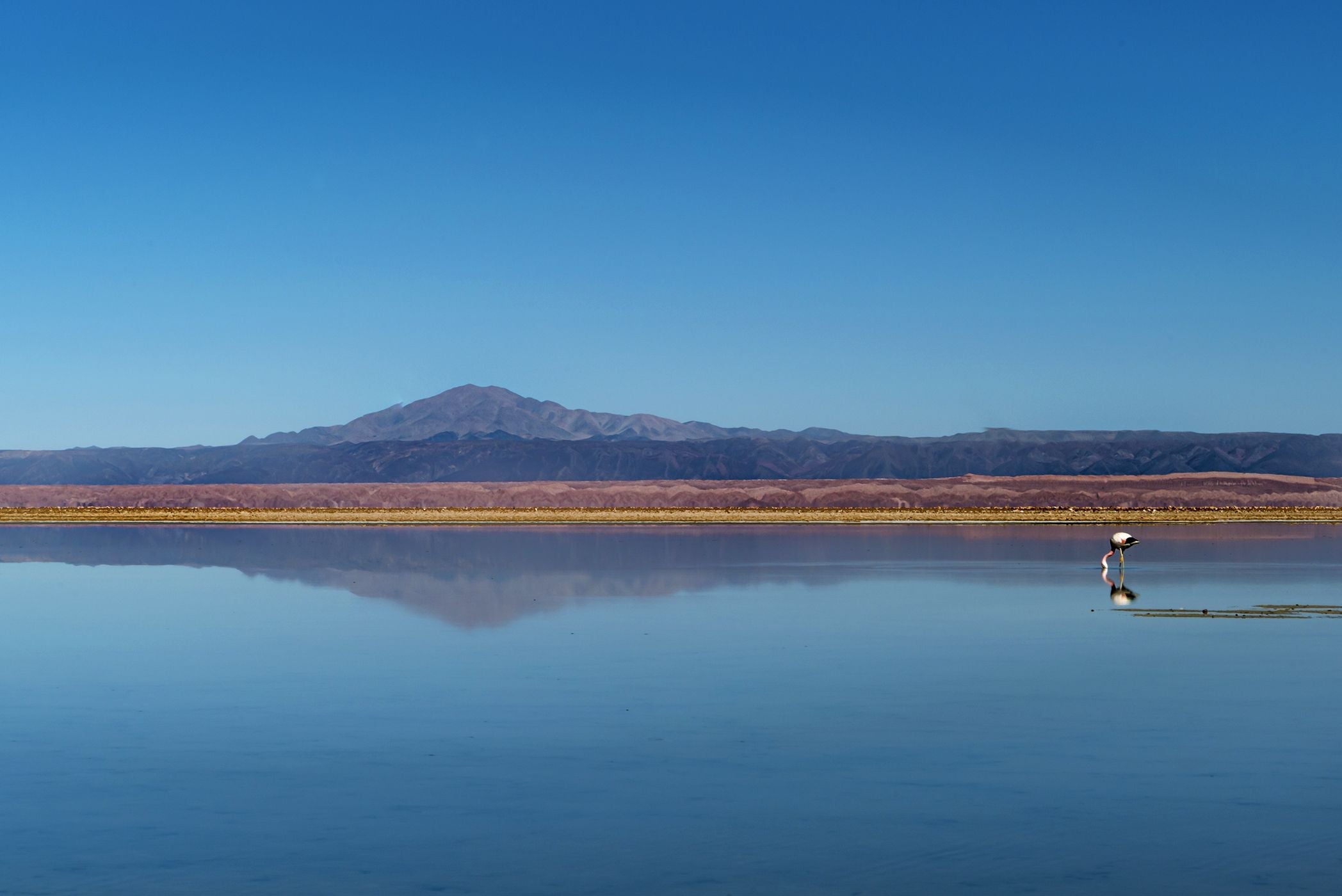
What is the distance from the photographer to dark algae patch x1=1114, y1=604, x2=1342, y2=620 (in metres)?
19.5

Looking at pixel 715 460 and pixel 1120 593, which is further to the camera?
pixel 715 460

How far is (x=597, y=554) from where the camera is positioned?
35281 mm

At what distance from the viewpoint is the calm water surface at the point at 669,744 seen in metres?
7.92

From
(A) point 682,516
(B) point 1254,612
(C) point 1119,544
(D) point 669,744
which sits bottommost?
(D) point 669,744

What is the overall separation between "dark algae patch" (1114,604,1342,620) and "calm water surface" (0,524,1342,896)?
16.3 inches

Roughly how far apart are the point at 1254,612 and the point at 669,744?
12016mm

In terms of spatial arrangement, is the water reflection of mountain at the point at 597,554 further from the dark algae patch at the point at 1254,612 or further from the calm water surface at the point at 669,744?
the dark algae patch at the point at 1254,612

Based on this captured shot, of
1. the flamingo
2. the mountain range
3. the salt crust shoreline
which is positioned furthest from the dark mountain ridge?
the flamingo

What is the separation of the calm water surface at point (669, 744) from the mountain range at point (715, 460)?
117 metres

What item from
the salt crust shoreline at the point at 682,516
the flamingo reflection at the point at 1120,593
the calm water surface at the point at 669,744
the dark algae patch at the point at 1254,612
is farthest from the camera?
the salt crust shoreline at the point at 682,516

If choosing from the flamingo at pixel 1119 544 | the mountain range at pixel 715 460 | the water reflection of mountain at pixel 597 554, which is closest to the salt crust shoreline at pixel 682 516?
the water reflection of mountain at pixel 597 554

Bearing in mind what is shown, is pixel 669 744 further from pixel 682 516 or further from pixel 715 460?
pixel 715 460

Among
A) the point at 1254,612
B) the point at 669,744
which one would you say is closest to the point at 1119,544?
the point at 1254,612

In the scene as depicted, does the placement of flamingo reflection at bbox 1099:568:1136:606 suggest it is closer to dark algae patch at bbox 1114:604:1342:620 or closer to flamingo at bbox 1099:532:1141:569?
dark algae patch at bbox 1114:604:1342:620
